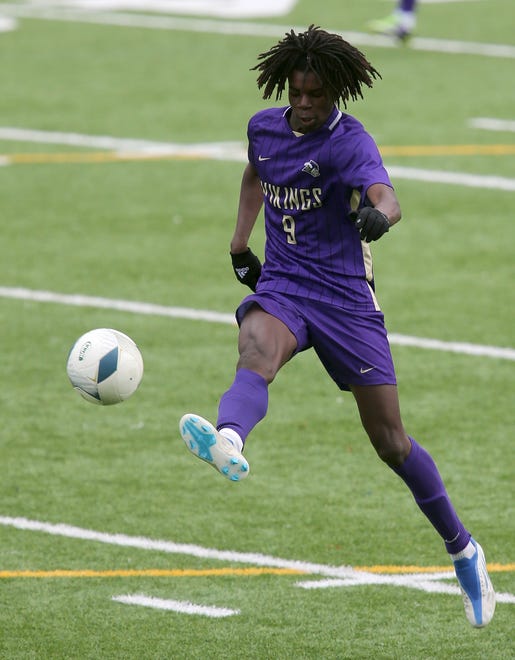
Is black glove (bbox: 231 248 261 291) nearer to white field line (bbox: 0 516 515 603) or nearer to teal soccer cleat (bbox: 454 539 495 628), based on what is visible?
white field line (bbox: 0 516 515 603)

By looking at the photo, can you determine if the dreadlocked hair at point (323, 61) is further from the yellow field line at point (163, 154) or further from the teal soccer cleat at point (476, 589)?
the yellow field line at point (163, 154)

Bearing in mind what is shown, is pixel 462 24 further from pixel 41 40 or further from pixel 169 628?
pixel 169 628

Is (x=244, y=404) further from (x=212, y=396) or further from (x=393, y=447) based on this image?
(x=212, y=396)

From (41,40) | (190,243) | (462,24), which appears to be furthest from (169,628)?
(462,24)

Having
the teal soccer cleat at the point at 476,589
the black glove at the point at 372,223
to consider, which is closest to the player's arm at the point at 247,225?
the black glove at the point at 372,223

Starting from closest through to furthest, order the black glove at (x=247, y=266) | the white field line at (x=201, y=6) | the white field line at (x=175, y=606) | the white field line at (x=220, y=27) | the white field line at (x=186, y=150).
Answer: the white field line at (x=175, y=606) → the black glove at (x=247, y=266) → the white field line at (x=186, y=150) → the white field line at (x=220, y=27) → the white field line at (x=201, y=6)

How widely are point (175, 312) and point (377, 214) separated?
6.29 metres

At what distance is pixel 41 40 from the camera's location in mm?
23297

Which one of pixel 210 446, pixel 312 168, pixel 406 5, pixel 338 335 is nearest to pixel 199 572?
pixel 338 335

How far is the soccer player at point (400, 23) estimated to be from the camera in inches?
874

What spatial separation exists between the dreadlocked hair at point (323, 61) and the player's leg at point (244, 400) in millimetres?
989

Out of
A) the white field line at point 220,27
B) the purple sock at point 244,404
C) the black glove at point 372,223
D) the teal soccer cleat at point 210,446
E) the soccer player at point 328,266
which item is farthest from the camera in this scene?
the white field line at point 220,27

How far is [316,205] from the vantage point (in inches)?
271

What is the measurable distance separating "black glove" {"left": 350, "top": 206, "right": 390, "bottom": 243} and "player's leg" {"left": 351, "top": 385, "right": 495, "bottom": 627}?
2.70ft
